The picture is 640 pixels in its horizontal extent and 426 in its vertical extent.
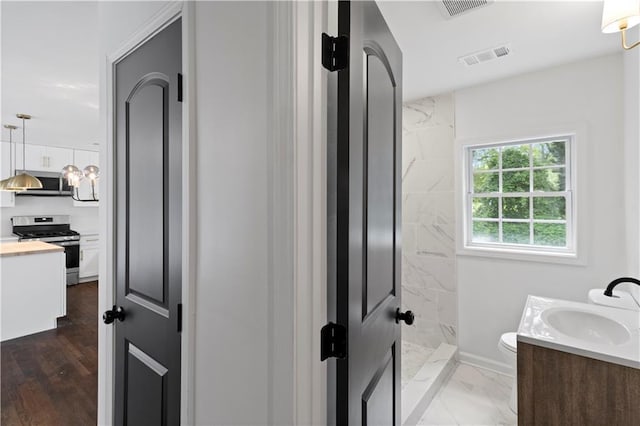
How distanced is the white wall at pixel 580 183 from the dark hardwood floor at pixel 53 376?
3019 mm

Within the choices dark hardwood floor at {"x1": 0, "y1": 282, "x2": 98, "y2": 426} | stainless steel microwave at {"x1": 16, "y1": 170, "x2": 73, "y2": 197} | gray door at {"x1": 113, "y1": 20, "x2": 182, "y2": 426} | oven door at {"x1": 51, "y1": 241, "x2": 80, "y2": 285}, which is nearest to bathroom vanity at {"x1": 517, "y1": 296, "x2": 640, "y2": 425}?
gray door at {"x1": 113, "y1": 20, "x2": 182, "y2": 426}

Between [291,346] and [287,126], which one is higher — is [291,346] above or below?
below

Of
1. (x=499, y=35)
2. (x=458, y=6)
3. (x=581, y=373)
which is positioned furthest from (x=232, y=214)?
(x=499, y=35)

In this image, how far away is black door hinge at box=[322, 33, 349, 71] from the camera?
862mm

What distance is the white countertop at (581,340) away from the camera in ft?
3.90

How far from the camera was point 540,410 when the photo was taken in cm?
136

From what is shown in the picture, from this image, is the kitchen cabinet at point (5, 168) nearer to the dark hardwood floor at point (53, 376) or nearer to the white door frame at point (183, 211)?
the dark hardwood floor at point (53, 376)

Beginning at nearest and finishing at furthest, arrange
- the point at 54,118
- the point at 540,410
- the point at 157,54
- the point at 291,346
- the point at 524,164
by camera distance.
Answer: the point at 291,346
the point at 157,54
the point at 540,410
the point at 524,164
the point at 54,118

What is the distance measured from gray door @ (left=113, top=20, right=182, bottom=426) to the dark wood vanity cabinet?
4.70ft

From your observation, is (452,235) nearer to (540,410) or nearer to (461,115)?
(461,115)

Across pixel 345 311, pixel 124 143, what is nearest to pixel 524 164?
pixel 345 311

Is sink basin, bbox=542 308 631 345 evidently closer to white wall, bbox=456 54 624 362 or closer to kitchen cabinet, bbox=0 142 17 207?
white wall, bbox=456 54 624 362

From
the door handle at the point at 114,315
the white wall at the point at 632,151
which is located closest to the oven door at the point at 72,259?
the door handle at the point at 114,315

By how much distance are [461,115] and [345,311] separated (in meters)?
2.65
